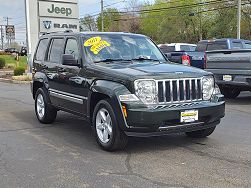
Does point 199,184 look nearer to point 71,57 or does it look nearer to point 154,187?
point 154,187

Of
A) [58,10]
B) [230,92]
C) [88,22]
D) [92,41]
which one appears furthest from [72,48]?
[88,22]

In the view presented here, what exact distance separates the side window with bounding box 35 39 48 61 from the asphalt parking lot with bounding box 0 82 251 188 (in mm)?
1607

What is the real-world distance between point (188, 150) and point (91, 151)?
1498mm

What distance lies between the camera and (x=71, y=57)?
7.01 m

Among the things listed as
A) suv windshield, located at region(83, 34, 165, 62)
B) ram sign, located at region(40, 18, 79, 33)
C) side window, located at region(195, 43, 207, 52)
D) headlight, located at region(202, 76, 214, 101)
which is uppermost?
ram sign, located at region(40, 18, 79, 33)

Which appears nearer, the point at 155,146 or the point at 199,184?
the point at 199,184

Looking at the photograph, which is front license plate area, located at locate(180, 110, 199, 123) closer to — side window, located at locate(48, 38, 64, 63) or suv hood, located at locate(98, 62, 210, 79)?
suv hood, located at locate(98, 62, 210, 79)

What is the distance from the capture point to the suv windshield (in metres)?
7.03

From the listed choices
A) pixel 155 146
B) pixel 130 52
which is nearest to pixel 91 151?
pixel 155 146

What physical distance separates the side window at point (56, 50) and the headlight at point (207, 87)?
3001 millimetres

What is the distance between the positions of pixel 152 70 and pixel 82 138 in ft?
6.51

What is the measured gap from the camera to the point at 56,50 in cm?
820

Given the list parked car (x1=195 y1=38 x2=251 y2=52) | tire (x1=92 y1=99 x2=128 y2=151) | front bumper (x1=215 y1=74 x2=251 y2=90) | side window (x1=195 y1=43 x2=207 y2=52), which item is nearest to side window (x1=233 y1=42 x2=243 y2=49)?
parked car (x1=195 y1=38 x2=251 y2=52)

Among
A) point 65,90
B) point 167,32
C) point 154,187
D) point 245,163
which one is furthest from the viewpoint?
point 167,32
